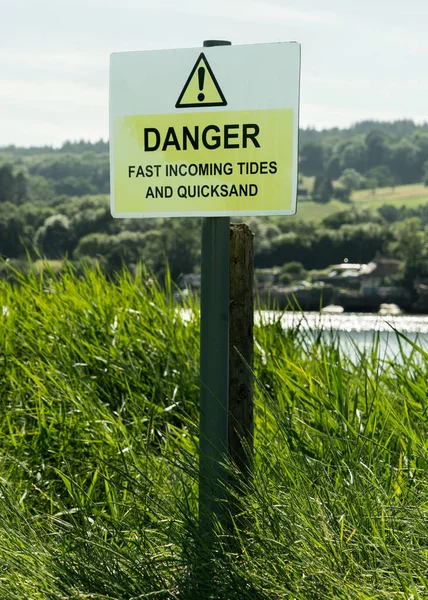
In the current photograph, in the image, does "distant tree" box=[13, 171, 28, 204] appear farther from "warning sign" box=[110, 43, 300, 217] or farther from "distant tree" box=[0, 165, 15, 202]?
"warning sign" box=[110, 43, 300, 217]

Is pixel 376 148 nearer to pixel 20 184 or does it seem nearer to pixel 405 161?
pixel 405 161

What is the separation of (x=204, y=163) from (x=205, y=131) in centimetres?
11

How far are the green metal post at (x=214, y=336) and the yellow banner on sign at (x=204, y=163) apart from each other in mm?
116

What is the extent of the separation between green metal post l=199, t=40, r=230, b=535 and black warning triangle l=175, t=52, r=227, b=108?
0.29 ft

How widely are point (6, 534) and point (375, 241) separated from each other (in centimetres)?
6086

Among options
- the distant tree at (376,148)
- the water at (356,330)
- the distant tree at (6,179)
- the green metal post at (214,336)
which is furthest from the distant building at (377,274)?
the green metal post at (214,336)

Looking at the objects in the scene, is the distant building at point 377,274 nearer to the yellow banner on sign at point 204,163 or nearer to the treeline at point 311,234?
the treeline at point 311,234

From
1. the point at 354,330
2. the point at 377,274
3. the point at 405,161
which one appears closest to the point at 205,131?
the point at 354,330

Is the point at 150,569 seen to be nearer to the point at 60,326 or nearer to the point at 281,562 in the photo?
the point at 281,562

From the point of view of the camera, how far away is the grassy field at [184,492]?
2.43m

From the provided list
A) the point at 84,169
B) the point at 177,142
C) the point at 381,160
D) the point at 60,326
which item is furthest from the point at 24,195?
the point at 381,160

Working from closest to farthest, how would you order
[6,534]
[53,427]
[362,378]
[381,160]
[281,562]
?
1. [281,562]
2. [6,534]
3. [53,427]
4. [362,378]
5. [381,160]

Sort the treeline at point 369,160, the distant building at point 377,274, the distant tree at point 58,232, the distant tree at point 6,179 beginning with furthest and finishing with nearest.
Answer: the treeline at point 369,160, the distant building at point 377,274, the distant tree at point 6,179, the distant tree at point 58,232

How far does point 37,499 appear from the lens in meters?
3.79
